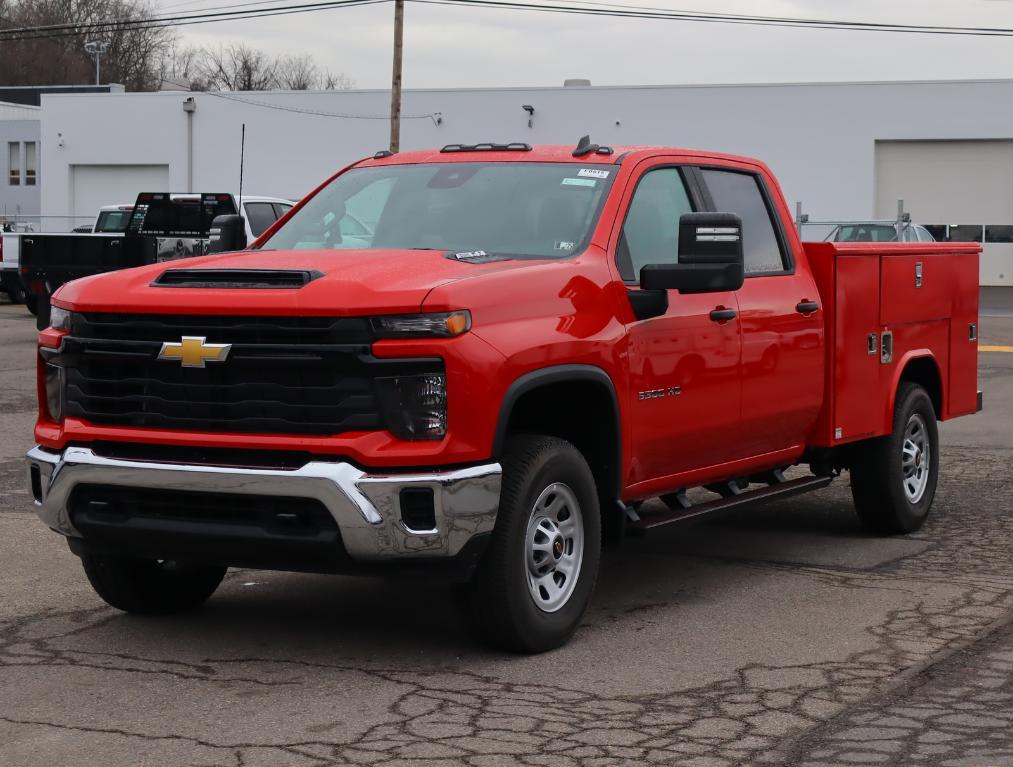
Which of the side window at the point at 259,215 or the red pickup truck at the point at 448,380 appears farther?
the side window at the point at 259,215

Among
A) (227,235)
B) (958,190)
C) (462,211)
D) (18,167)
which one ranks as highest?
(18,167)

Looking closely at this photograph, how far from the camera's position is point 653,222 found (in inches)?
278

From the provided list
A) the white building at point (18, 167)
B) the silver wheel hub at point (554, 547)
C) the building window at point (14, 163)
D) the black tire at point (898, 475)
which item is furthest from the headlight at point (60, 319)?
the building window at point (14, 163)

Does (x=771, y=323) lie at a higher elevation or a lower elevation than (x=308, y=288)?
lower

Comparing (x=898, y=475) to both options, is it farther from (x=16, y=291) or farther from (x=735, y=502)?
(x=16, y=291)

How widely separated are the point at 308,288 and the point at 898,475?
4230mm

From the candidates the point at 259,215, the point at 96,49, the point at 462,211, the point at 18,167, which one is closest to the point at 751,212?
the point at 462,211

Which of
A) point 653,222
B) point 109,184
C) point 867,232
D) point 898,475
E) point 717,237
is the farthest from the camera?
point 109,184

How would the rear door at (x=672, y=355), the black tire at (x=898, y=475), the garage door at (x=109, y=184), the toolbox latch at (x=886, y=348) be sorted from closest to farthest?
the rear door at (x=672, y=355) → the toolbox latch at (x=886, y=348) → the black tire at (x=898, y=475) → the garage door at (x=109, y=184)

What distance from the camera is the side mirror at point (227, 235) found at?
24.9ft

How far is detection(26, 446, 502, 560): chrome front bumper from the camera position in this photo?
545cm

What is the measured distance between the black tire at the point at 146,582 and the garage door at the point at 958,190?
39.9m

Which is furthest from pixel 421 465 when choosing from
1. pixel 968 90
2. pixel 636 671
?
pixel 968 90

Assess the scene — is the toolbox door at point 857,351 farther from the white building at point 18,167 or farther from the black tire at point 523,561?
the white building at point 18,167
